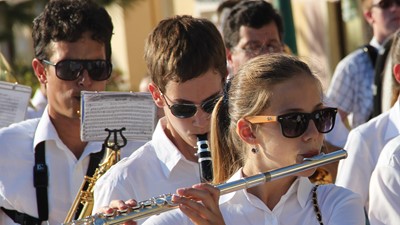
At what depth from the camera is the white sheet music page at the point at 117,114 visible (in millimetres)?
4980

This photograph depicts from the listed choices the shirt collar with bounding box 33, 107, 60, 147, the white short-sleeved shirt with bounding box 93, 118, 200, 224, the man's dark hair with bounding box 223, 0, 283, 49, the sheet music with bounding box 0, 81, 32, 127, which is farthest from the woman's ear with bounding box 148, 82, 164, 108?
the man's dark hair with bounding box 223, 0, 283, 49

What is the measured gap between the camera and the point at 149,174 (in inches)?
179

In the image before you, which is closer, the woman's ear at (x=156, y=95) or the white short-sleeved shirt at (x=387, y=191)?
the white short-sleeved shirt at (x=387, y=191)

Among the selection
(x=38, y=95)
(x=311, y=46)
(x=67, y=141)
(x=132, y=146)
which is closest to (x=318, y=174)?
(x=132, y=146)

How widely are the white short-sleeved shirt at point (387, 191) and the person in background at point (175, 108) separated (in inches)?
26.8

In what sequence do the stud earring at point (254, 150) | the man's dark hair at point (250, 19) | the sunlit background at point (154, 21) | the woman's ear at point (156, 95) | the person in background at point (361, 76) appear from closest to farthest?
the stud earring at point (254, 150), the woman's ear at point (156, 95), the man's dark hair at point (250, 19), the person in background at point (361, 76), the sunlit background at point (154, 21)

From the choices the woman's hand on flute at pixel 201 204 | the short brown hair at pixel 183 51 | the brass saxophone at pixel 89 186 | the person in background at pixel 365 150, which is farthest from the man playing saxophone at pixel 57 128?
the woman's hand on flute at pixel 201 204

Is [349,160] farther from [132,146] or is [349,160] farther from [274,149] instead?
[274,149]

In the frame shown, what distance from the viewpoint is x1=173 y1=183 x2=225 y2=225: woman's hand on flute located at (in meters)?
3.67

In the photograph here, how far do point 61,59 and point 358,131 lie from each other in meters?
1.39

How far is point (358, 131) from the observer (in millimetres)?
5410

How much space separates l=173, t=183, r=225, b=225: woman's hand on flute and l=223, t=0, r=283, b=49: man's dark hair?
328 cm

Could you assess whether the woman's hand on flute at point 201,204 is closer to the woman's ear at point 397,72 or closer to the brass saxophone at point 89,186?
the brass saxophone at point 89,186

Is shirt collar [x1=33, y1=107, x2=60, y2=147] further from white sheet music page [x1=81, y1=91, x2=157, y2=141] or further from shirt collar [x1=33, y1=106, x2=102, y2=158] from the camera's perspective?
white sheet music page [x1=81, y1=91, x2=157, y2=141]
